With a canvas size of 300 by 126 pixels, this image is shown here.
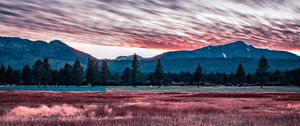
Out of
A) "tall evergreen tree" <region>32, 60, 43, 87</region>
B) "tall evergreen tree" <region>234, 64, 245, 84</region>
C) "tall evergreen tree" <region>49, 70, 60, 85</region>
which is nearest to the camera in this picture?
"tall evergreen tree" <region>234, 64, 245, 84</region>

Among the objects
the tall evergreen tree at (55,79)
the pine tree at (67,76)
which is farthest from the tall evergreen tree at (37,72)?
the pine tree at (67,76)

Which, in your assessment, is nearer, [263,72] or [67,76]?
[263,72]

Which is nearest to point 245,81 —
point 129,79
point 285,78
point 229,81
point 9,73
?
point 229,81

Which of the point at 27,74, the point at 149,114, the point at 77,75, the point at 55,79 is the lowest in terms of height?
the point at 149,114

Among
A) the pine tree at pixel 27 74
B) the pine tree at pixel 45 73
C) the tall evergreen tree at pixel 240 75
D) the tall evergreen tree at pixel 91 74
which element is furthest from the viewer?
the tall evergreen tree at pixel 91 74

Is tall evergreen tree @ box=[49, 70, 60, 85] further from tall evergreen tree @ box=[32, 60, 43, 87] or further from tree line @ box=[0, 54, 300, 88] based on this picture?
tall evergreen tree @ box=[32, 60, 43, 87]

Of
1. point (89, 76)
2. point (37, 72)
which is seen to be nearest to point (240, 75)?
point (89, 76)

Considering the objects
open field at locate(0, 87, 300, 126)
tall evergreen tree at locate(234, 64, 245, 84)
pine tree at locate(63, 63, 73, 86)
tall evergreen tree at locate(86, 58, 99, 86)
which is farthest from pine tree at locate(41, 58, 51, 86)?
open field at locate(0, 87, 300, 126)

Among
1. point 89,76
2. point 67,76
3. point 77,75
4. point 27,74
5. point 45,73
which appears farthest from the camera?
point 89,76

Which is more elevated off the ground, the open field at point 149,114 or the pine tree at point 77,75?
the pine tree at point 77,75

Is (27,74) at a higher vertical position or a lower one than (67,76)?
higher

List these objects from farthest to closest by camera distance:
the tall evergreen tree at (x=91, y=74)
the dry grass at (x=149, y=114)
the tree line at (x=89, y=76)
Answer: the tall evergreen tree at (x=91, y=74) → the tree line at (x=89, y=76) → the dry grass at (x=149, y=114)

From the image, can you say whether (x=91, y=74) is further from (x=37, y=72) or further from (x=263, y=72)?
(x=263, y=72)

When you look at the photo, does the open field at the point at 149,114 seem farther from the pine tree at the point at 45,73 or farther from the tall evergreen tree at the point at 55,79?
the tall evergreen tree at the point at 55,79
